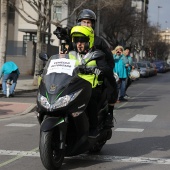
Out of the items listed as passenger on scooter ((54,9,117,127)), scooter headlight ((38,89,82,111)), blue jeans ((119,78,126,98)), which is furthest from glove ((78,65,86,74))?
blue jeans ((119,78,126,98))

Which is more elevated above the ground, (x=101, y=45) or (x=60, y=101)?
(x=101, y=45)

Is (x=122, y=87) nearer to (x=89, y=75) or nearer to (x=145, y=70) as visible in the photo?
(x=89, y=75)

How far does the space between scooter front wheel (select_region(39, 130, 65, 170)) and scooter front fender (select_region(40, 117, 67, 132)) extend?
65mm

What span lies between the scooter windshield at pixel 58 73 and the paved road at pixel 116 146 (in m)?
1.23

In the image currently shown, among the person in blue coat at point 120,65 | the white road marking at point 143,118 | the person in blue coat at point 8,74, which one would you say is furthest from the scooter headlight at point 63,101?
the person in blue coat at point 8,74

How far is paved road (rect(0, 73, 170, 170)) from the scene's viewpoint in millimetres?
6523

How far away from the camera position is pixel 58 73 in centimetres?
592

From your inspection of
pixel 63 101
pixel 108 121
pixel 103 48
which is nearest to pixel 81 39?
pixel 103 48

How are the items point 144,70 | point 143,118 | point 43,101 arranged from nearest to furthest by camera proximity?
point 43,101 < point 143,118 < point 144,70

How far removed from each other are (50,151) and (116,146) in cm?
249

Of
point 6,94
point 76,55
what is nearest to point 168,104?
point 6,94

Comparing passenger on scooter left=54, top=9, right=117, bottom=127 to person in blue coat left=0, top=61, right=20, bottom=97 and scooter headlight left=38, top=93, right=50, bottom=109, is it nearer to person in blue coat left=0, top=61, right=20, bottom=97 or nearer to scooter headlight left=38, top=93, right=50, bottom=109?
scooter headlight left=38, top=93, right=50, bottom=109

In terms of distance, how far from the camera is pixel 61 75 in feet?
19.3

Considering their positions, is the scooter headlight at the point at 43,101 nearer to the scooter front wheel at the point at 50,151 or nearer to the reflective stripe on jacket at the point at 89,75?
the scooter front wheel at the point at 50,151
